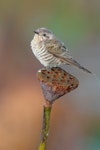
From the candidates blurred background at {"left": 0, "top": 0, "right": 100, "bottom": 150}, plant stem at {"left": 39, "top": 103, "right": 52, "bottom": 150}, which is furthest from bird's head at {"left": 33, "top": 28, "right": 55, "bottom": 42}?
blurred background at {"left": 0, "top": 0, "right": 100, "bottom": 150}

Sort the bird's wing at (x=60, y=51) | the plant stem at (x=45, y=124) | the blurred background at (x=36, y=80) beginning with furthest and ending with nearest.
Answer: the blurred background at (x=36, y=80), the bird's wing at (x=60, y=51), the plant stem at (x=45, y=124)

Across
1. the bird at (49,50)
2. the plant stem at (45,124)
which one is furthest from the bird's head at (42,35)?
the plant stem at (45,124)

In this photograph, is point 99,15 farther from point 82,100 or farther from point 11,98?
point 11,98

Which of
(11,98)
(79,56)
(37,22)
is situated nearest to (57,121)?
(11,98)

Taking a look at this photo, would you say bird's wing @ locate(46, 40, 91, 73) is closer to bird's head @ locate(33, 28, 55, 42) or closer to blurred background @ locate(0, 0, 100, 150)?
bird's head @ locate(33, 28, 55, 42)

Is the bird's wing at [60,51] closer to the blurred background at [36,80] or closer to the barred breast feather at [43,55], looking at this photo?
the barred breast feather at [43,55]

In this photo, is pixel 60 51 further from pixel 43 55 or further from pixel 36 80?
pixel 36 80
